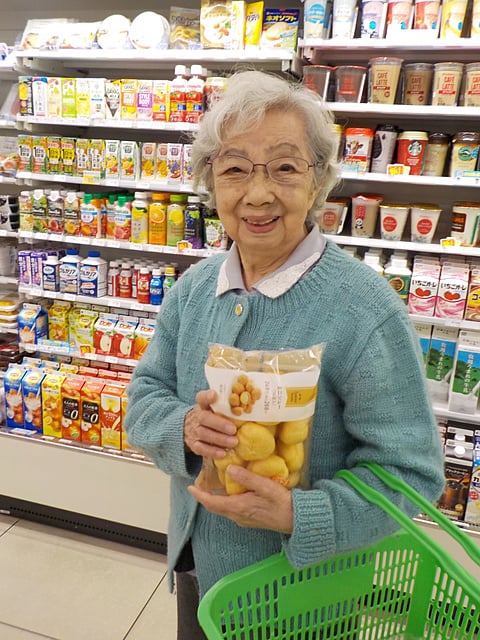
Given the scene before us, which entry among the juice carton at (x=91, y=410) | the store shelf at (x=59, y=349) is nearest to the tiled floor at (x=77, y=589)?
the juice carton at (x=91, y=410)

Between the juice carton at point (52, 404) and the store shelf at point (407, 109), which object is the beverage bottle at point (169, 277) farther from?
the store shelf at point (407, 109)

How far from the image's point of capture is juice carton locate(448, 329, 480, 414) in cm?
243

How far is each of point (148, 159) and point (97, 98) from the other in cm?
39

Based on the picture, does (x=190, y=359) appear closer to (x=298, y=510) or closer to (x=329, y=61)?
(x=298, y=510)

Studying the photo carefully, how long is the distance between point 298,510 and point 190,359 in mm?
424

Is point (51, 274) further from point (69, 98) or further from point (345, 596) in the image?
point (345, 596)

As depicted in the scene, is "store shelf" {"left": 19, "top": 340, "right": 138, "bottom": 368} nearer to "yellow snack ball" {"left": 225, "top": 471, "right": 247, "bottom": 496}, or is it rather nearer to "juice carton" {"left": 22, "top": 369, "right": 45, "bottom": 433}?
"juice carton" {"left": 22, "top": 369, "right": 45, "bottom": 433}

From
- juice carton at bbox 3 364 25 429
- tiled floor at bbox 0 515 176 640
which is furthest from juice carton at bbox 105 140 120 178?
tiled floor at bbox 0 515 176 640

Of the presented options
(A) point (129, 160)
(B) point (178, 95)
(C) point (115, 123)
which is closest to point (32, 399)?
(A) point (129, 160)

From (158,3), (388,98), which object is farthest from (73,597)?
(158,3)

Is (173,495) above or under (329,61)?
under

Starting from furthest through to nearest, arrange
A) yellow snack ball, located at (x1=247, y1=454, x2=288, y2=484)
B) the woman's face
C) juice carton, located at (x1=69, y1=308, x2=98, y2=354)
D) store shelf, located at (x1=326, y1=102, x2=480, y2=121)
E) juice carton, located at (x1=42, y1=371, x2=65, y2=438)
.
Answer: juice carton, located at (x1=69, y1=308, x2=98, y2=354)
juice carton, located at (x1=42, y1=371, x2=65, y2=438)
store shelf, located at (x1=326, y1=102, x2=480, y2=121)
the woman's face
yellow snack ball, located at (x1=247, y1=454, x2=288, y2=484)

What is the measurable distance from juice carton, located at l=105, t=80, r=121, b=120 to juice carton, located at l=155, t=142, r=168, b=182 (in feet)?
0.86

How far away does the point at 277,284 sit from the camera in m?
1.14
